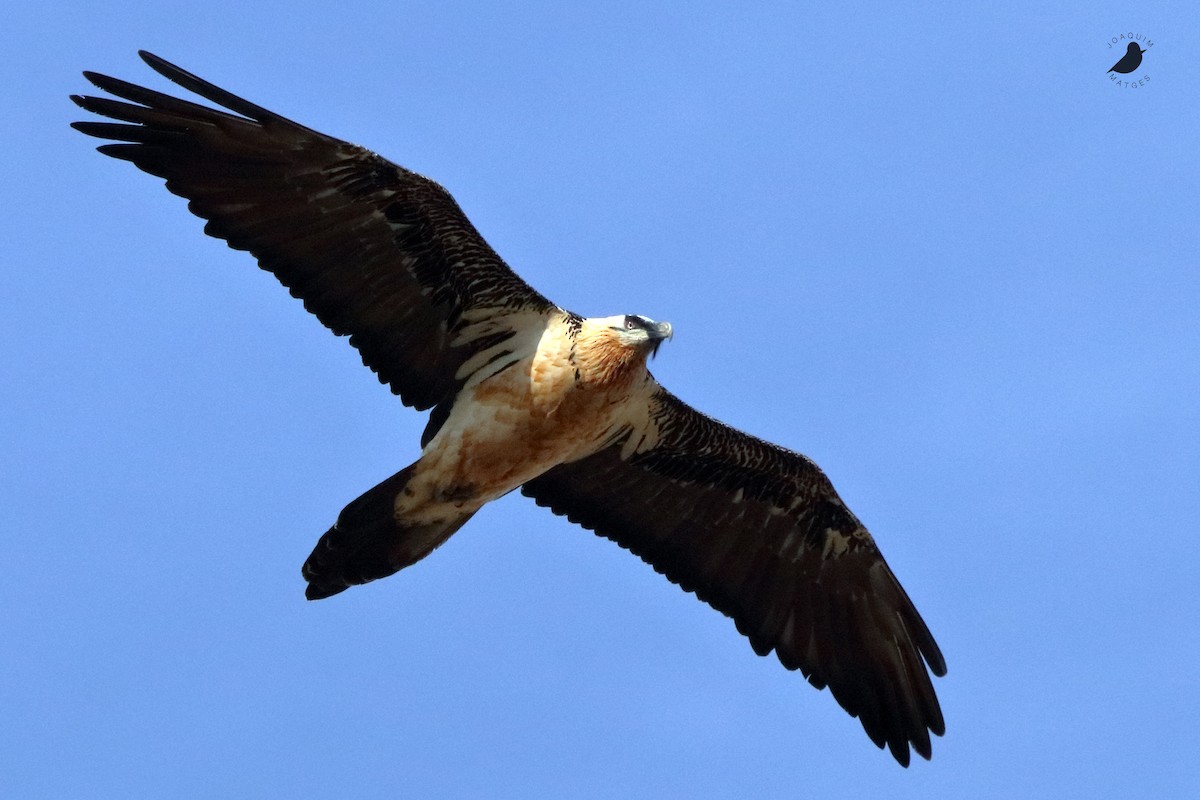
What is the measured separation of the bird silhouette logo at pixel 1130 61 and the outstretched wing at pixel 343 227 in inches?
286

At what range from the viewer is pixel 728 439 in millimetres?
17375

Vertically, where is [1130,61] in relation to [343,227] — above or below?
above

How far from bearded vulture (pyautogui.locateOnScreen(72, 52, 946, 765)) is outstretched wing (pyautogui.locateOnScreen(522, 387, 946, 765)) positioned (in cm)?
2

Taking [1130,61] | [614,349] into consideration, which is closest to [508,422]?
[614,349]

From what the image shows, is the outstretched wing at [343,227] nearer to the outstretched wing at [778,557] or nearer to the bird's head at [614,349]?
the bird's head at [614,349]

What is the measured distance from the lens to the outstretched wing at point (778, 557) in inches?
698

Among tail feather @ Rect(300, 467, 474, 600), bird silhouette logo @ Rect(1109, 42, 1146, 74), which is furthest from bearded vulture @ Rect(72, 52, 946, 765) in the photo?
bird silhouette logo @ Rect(1109, 42, 1146, 74)

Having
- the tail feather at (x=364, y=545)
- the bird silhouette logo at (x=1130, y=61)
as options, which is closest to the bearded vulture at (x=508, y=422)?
the tail feather at (x=364, y=545)

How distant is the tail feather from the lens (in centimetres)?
1595

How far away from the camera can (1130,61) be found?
1992cm

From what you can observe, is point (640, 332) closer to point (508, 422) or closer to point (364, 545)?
point (508, 422)

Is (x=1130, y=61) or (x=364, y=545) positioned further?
(x=1130, y=61)

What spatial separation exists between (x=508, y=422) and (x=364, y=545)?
1.65 metres

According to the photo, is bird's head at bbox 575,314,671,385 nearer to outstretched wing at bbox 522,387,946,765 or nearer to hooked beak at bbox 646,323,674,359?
hooked beak at bbox 646,323,674,359
